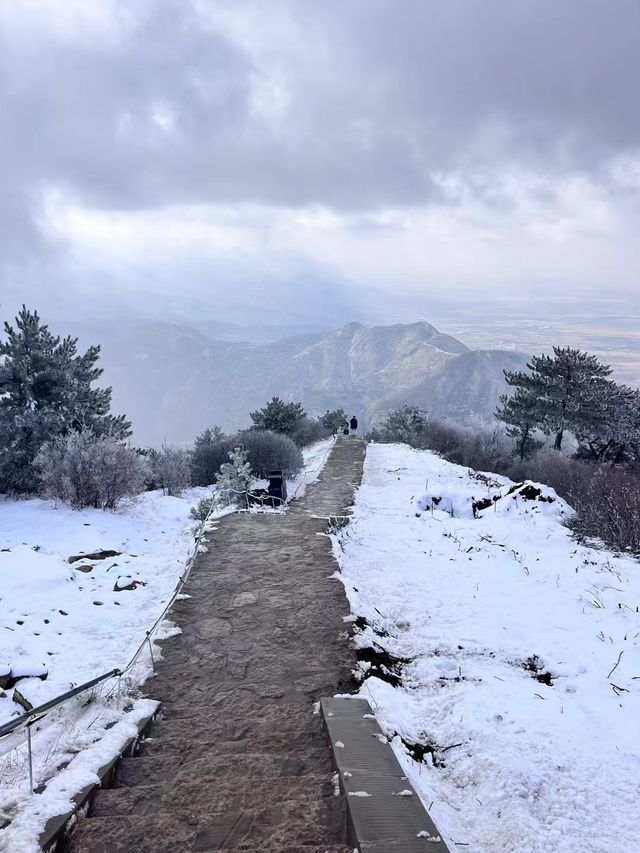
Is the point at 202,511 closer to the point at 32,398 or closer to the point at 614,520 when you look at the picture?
the point at 32,398

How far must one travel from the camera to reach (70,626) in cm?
567

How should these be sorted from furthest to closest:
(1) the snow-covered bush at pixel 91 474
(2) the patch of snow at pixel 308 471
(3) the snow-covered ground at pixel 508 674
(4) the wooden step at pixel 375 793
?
1. (2) the patch of snow at pixel 308 471
2. (1) the snow-covered bush at pixel 91 474
3. (3) the snow-covered ground at pixel 508 674
4. (4) the wooden step at pixel 375 793

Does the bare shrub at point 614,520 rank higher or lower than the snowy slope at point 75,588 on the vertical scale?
higher

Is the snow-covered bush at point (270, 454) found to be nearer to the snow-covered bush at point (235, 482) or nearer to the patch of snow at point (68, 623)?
the snow-covered bush at point (235, 482)

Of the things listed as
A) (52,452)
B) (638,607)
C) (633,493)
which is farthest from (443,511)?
(52,452)

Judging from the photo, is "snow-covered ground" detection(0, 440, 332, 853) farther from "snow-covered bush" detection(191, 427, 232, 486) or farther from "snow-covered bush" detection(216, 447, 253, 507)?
"snow-covered bush" detection(191, 427, 232, 486)

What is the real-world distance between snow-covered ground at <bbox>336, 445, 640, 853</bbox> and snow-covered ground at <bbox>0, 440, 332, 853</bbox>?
6.86 ft

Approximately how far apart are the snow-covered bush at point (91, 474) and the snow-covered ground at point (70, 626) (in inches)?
14.7

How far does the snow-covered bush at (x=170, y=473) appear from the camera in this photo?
15961mm

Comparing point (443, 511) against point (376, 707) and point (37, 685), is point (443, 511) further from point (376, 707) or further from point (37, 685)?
point (37, 685)

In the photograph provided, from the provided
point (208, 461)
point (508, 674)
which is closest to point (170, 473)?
point (208, 461)

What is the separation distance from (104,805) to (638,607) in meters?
5.60

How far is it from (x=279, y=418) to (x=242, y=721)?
21.6 metres

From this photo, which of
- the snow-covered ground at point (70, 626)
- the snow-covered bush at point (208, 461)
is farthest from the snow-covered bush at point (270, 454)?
the snow-covered ground at point (70, 626)
